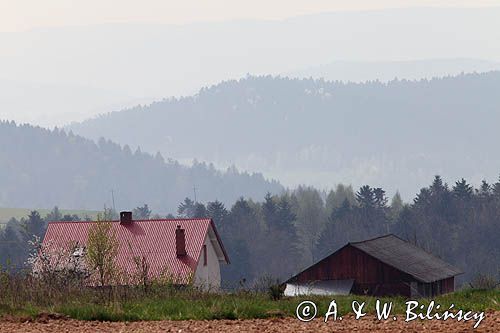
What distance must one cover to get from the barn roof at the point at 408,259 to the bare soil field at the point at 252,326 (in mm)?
43687

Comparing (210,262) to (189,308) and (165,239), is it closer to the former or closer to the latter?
(165,239)

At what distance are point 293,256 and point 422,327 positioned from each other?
153942 mm

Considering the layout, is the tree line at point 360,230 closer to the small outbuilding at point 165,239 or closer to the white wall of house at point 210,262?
the white wall of house at point 210,262

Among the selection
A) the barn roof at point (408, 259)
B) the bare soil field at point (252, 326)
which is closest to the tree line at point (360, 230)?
the barn roof at point (408, 259)

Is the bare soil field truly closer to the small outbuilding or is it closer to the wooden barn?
the small outbuilding

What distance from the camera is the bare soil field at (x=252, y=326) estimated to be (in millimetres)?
12977

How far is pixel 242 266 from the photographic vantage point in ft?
484

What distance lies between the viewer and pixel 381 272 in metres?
64.7

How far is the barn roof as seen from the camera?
59.2 m

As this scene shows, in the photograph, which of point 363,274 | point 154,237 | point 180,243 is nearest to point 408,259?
point 363,274

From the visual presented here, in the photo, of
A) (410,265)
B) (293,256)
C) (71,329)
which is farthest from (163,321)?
(293,256)

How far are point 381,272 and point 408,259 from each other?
8.78ft

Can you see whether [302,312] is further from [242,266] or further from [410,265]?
[242,266]

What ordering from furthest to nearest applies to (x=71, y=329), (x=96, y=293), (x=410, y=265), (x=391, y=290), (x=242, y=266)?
1. (x=242, y=266)
2. (x=391, y=290)
3. (x=410, y=265)
4. (x=96, y=293)
5. (x=71, y=329)
